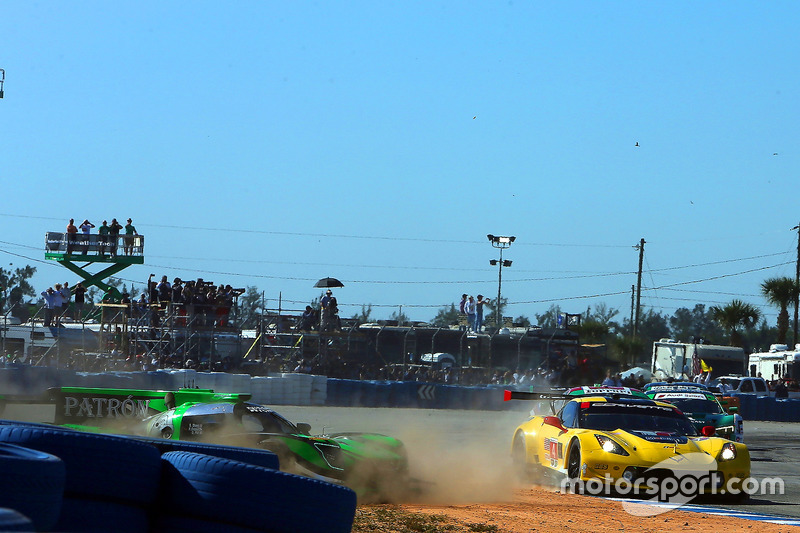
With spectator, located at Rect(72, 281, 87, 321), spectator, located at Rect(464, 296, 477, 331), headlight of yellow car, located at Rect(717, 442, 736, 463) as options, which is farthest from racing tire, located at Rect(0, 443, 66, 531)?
spectator, located at Rect(464, 296, 477, 331)

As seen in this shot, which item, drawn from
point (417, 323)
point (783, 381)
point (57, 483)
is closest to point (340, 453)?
point (57, 483)

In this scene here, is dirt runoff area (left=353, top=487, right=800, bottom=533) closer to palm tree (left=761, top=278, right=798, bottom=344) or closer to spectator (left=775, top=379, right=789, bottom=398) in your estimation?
spectator (left=775, top=379, right=789, bottom=398)

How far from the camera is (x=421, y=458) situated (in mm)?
12812

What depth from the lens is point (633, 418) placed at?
1166 cm

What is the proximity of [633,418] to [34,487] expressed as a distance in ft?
28.7

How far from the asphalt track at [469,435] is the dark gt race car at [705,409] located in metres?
0.68

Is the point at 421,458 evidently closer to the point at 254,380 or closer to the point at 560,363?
the point at 254,380

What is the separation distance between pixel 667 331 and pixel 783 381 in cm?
9999

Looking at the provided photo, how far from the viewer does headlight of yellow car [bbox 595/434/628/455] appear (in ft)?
35.2

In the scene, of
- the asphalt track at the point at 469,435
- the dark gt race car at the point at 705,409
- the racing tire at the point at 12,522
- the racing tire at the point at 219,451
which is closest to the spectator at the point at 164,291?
the asphalt track at the point at 469,435

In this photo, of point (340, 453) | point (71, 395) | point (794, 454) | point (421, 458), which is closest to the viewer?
point (340, 453)

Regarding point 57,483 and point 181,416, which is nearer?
point 57,483

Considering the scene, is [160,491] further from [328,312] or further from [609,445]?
[328,312]

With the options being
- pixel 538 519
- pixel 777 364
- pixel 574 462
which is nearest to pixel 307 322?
pixel 777 364
